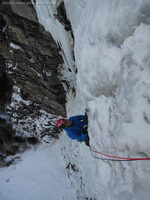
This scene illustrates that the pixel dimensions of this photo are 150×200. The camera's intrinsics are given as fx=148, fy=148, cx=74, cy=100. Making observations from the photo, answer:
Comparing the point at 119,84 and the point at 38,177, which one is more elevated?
the point at 119,84

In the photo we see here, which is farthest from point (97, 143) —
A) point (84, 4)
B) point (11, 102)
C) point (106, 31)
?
point (11, 102)

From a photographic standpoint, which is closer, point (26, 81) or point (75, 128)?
point (75, 128)

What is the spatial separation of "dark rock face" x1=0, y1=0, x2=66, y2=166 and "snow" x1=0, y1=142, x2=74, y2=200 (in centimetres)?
84

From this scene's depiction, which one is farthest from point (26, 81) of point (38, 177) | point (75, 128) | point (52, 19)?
point (38, 177)

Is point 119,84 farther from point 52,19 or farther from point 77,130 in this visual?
point 52,19

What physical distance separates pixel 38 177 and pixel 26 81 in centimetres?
555

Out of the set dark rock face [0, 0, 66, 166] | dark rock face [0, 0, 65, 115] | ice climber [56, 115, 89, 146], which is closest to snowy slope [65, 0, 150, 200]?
ice climber [56, 115, 89, 146]

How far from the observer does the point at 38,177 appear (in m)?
8.59

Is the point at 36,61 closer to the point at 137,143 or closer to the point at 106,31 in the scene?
the point at 106,31

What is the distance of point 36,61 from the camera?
6.55 metres

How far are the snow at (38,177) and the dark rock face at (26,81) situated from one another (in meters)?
0.84

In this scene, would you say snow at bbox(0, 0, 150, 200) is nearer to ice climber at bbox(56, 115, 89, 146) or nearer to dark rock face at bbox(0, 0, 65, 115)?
ice climber at bbox(56, 115, 89, 146)

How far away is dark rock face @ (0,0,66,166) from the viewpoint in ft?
18.4

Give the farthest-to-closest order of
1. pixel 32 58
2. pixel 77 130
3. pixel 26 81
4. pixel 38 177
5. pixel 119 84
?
pixel 38 177
pixel 26 81
pixel 32 58
pixel 77 130
pixel 119 84
